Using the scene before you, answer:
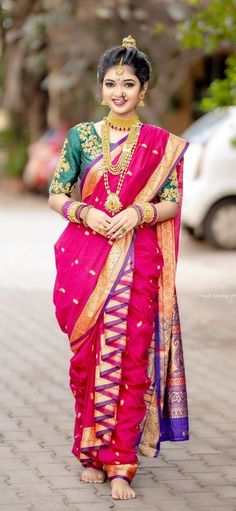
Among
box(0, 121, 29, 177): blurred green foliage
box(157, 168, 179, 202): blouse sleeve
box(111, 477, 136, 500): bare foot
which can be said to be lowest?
box(111, 477, 136, 500): bare foot

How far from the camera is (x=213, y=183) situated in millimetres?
13586

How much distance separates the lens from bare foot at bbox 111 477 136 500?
5160mm

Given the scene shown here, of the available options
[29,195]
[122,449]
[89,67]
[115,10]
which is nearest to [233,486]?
[122,449]

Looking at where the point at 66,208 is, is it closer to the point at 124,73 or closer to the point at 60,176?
the point at 60,176

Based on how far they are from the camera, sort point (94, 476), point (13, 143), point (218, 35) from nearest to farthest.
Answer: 1. point (94, 476)
2. point (218, 35)
3. point (13, 143)

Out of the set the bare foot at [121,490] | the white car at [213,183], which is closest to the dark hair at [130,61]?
the bare foot at [121,490]

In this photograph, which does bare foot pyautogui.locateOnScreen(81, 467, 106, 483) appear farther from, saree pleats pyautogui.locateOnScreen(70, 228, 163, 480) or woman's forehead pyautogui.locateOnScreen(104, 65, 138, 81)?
woman's forehead pyautogui.locateOnScreen(104, 65, 138, 81)

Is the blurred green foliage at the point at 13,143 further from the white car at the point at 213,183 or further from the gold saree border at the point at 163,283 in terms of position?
the gold saree border at the point at 163,283

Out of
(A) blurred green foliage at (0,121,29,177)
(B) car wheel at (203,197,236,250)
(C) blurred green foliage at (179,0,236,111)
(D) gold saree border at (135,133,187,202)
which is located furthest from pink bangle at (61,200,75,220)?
(A) blurred green foliage at (0,121,29,177)

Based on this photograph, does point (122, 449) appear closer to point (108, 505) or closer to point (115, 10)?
point (108, 505)

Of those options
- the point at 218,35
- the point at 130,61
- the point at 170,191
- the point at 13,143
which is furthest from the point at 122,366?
the point at 13,143

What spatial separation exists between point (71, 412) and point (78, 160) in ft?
6.18

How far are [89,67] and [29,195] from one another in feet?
10.2

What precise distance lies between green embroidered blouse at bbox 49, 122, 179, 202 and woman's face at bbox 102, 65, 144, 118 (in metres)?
0.14
